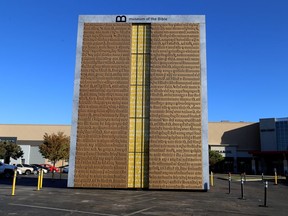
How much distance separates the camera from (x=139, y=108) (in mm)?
21875

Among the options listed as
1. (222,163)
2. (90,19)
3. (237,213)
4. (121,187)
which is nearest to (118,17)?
(90,19)

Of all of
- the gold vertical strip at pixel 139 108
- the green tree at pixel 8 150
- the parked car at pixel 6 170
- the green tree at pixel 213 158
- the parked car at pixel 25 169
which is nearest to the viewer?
the gold vertical strip at pixel 139 108

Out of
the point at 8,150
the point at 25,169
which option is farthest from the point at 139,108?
the point at 8,150

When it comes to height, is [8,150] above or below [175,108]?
below

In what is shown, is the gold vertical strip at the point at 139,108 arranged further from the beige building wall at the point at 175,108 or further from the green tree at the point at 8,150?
the green tree at the point at 8,150

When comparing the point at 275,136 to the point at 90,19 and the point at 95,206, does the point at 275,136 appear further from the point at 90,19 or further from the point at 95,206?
the point at 95,206

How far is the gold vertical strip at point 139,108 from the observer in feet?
69.3

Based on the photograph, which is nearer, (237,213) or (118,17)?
(237,213)

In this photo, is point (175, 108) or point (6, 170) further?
point (6, 170)

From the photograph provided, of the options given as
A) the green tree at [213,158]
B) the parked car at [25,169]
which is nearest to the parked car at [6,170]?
the parked car at [25,169]

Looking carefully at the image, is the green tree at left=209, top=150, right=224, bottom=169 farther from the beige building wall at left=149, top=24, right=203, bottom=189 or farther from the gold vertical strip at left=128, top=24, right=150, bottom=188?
the gold vertical strip at left=128, top=24, right=150, bottom=188

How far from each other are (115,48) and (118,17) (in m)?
2.35

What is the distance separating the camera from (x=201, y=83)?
21.7 m

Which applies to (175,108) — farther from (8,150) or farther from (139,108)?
(8,150)
